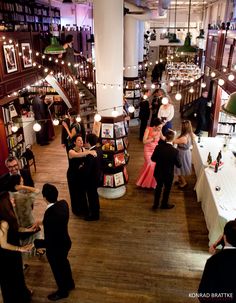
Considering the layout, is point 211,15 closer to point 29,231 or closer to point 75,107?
point 75,107

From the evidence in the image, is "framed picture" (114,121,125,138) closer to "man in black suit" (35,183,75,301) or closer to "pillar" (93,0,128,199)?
"pillar" (93,0,128,199)

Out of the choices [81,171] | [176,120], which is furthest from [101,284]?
[176,120]

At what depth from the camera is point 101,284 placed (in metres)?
3.90

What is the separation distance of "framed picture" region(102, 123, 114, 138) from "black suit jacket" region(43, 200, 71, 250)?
2553 millimetres

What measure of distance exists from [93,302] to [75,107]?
6596 millimetres

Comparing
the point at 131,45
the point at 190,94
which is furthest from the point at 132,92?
the point at 190,94


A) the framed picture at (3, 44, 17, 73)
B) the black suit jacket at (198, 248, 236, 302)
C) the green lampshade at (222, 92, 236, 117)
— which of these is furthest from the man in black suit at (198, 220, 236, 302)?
the framed picture at (3, 44, 17, 73)

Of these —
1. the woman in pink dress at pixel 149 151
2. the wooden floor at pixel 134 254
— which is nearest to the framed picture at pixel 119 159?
the woman in pink dress at pixel 149 151

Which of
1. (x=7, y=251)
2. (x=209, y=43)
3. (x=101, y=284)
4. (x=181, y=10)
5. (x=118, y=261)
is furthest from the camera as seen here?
(x=181, y=10)

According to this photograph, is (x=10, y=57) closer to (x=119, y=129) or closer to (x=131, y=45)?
(x=119, y=129)

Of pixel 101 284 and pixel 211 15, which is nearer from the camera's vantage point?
pixel 101 284

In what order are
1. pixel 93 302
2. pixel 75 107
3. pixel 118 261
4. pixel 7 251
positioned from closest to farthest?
pixel 7 251
pixel 93 302
pixel 118 261
pixel 75 107

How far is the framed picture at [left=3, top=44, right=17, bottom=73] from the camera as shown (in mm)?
6730

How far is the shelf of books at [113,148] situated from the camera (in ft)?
18.3
